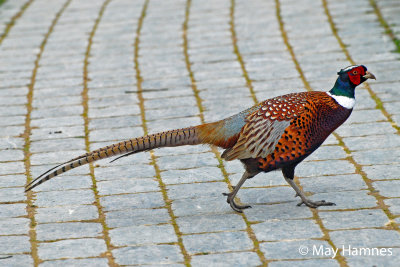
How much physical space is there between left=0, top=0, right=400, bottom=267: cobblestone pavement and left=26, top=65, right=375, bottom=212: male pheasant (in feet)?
1.26

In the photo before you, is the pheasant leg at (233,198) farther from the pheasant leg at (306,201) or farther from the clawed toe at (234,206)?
the pheasant leg at (306,201)

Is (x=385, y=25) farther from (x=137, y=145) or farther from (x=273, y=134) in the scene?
(x=137, y=145)

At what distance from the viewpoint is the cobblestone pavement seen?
17.3 ft

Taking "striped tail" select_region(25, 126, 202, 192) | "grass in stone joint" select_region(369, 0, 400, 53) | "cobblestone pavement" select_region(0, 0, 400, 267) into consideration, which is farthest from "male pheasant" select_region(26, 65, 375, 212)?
"grass in stone joint" select_region(369, 0, 400, 53)

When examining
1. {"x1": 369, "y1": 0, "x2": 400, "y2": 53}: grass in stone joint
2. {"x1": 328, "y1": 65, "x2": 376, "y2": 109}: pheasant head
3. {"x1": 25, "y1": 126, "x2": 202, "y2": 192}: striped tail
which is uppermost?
{"x1": 328, "y1": 65, "x2": 376, "y2": 109}: pheasant head

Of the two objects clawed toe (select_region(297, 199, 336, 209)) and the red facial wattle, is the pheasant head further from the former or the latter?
clawed toe (select_region(297, 199, 336, 209))

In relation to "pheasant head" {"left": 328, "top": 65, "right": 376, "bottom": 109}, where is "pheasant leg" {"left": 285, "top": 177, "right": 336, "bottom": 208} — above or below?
below

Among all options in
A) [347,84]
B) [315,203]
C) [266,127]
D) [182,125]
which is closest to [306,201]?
[315,203]

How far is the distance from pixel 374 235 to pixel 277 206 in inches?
36.4

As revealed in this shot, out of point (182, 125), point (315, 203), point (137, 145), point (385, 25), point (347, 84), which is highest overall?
point (347, 84)

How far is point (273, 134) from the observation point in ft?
18.4

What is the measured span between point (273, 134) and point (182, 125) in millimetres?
2127

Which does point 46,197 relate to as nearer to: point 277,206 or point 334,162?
point 277,206

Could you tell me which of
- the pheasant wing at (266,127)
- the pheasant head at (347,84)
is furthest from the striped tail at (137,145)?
the pheasant head at (347,84)
